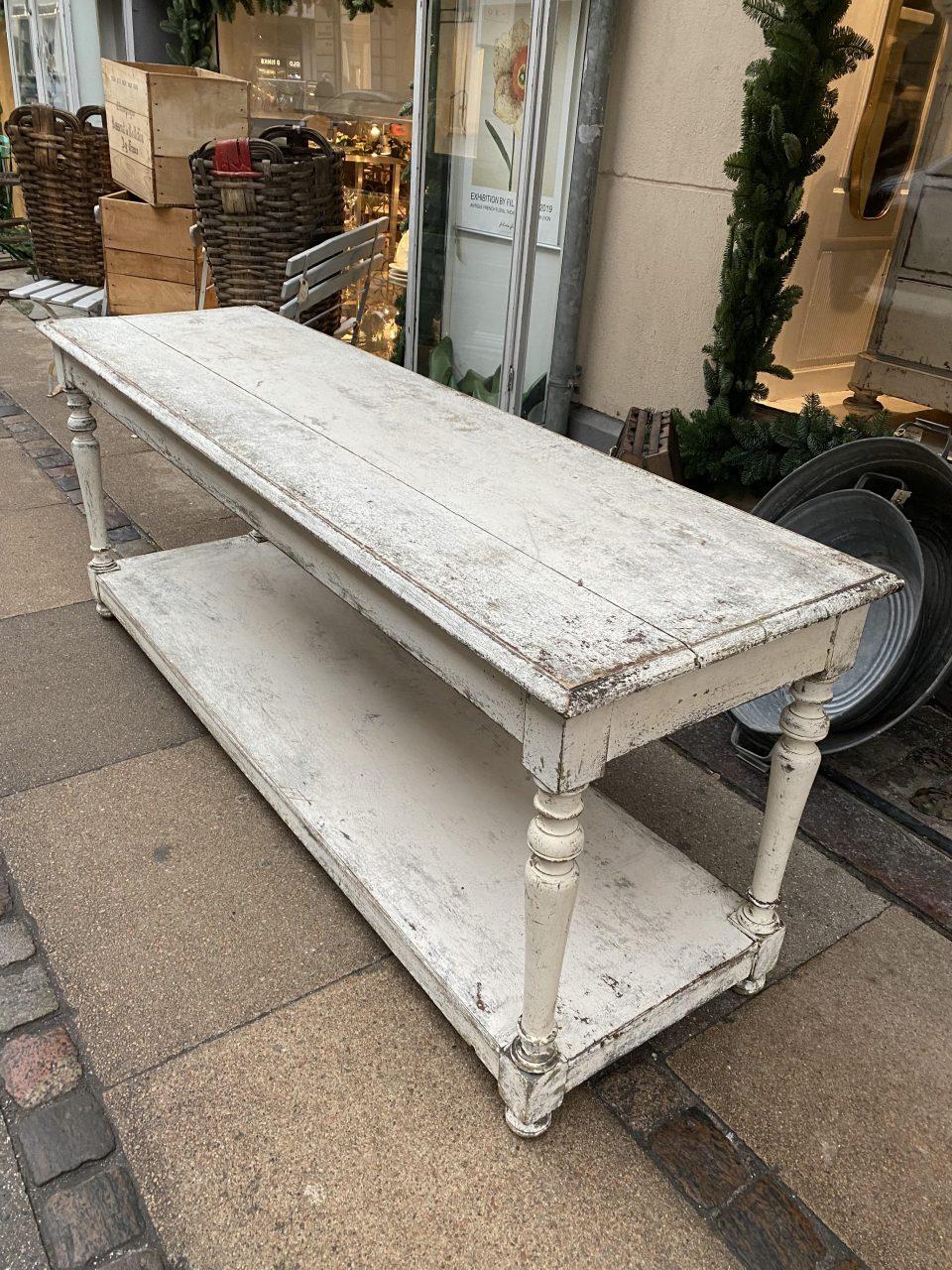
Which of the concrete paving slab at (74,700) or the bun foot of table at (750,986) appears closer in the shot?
the bun foot of table at (750,986)

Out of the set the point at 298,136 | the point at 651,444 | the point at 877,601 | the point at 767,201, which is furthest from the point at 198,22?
the point at 877,601

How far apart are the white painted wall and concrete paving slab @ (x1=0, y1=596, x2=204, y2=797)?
2.47 meters

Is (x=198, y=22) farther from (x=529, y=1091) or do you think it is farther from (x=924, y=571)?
(x=529, y=1091)

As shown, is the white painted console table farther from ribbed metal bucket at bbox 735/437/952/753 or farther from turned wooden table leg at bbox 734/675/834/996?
ribbed metal bucket at bbox 735/437/952/753

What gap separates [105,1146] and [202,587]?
180cm

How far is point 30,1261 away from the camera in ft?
4.73

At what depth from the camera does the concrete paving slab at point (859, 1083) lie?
156 cm

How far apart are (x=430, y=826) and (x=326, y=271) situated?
341 cm

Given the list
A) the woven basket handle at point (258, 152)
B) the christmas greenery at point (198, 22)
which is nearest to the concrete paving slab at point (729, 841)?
the woven basket handle at point (258, 152)

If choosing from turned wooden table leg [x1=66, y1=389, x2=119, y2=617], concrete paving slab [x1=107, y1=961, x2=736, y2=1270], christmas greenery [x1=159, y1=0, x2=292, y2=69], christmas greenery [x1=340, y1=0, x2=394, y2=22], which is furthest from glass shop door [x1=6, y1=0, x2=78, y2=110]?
concrete paving slab [x1=107, y1=961, x2=736, y2=1270]

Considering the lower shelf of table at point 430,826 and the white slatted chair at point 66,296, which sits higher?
the white slatted chair at point 66,296

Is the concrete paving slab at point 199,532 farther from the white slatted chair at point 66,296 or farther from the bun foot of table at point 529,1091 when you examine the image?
the bun foot of table at point 529,1091

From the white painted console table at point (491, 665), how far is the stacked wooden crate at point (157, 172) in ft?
9.13

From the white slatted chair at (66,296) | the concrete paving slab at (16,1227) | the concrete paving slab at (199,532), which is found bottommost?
the concrete paving slab at (199,532)
